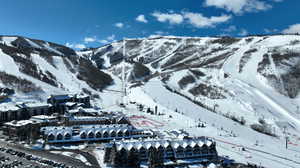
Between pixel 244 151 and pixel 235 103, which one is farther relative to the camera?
pixel 235 103

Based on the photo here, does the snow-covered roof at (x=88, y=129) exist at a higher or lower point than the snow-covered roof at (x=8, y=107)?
lower

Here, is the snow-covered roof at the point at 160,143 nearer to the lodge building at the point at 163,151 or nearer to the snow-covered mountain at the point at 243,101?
the lodge building at the point at 163,151

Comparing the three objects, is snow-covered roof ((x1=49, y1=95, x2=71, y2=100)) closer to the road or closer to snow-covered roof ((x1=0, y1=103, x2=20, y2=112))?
snow-covered roof ((x1=0, y1=103, x2=20, y2=112))

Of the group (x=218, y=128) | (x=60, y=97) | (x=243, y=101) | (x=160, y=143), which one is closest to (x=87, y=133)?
(x=160, y=143)

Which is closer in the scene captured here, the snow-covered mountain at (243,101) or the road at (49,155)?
the road at (49,155)

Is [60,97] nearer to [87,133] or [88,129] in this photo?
[88,129]

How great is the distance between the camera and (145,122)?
3031 inches

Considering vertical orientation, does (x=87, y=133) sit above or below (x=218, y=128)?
below

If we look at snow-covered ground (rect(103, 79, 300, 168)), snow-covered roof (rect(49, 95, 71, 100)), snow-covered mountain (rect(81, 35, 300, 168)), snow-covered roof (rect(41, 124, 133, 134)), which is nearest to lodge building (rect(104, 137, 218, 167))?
snow-covered ground (rect(103, 79, 300, 168))

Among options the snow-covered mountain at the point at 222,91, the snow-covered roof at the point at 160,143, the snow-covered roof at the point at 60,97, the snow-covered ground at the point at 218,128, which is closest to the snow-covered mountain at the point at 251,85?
the snow-covered mountain at the point at 222,91

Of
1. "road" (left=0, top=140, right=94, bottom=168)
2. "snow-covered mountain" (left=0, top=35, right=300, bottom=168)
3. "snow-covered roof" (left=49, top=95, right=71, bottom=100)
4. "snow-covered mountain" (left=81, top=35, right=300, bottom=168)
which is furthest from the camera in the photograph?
"snow-covered roof" (left=49, top=95, right=71, bottom=100)

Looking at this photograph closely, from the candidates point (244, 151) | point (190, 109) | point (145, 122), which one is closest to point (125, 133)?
point (145, 122)

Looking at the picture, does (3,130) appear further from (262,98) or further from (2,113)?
(262,98)

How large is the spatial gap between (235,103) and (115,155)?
3103 inches
